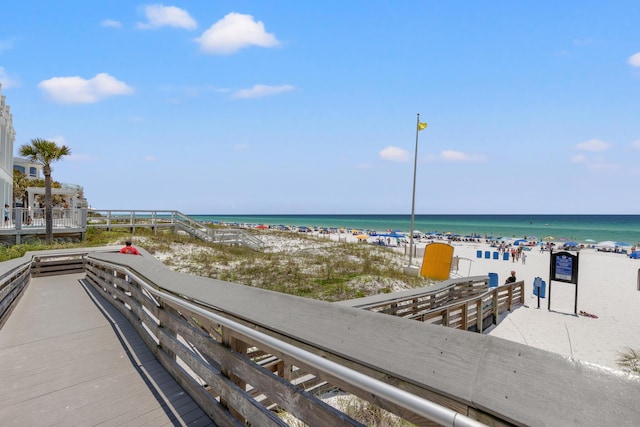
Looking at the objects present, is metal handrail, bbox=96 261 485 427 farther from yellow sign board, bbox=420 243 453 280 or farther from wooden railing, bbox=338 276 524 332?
yellow sign board, bbox=420 243 453 280

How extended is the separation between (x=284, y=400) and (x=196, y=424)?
1357 mm

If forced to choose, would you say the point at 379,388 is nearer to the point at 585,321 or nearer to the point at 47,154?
the point at 585,321

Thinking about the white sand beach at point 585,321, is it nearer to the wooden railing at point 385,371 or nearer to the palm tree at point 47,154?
the wooden railing at point 385,371

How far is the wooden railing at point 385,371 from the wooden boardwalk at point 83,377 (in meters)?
0.38

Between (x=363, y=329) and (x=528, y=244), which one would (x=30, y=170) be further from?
(x=528, y=244)

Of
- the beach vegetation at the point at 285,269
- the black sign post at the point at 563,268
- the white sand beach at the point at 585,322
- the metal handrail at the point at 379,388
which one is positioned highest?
the metal handrail at the point at 379,388

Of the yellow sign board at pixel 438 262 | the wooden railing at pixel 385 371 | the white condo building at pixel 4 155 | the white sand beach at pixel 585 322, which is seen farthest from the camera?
the white condo building at pixel 4 155

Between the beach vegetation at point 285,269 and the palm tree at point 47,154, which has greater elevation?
the palm tree at point 47,154

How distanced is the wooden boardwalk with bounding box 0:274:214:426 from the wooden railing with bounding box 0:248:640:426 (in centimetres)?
38

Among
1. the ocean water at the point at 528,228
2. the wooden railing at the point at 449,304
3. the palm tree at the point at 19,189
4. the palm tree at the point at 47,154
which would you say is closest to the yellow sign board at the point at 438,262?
the wooden railing at the point at 449,304

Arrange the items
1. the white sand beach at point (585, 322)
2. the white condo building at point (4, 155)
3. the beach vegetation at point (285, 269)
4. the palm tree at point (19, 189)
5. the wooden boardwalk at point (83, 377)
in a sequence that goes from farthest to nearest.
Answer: the palm tree at point (19, 189)
the white condo building at point (4, 155)
the beach vegetation at point (285, 269)
the white sand beach at point (585, 322)
the wooden boardwalk at point (83, 377)

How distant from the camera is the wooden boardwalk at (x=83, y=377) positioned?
3.19 meters

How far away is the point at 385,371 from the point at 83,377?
3984 mm

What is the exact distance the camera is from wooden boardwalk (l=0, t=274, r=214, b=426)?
3189 millimetres
